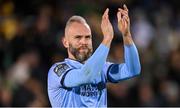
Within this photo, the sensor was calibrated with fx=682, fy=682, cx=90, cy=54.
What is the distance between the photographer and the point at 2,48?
11.9m

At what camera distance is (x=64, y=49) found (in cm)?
1202

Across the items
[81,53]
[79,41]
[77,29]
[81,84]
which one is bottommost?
[81,84]

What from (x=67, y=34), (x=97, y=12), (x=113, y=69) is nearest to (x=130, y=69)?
(x=113, y=69)

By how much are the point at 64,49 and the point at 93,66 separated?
19.8ft

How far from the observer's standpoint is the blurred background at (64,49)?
11477 millimetres

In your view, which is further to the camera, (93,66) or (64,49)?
(64,49)

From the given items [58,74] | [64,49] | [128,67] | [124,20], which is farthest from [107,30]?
[64,49]

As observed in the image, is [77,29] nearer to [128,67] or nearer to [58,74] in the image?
[58,74]

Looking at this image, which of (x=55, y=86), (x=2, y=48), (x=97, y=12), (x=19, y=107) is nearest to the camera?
(x=55, y=86)

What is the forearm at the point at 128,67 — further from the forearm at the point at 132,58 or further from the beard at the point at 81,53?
the beard at the point at 81,53

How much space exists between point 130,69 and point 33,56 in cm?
539

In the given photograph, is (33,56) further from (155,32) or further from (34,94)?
(155,32)

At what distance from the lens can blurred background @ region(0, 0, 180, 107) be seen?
37.7ft

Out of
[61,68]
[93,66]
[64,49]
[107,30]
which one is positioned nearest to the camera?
[93,66]
